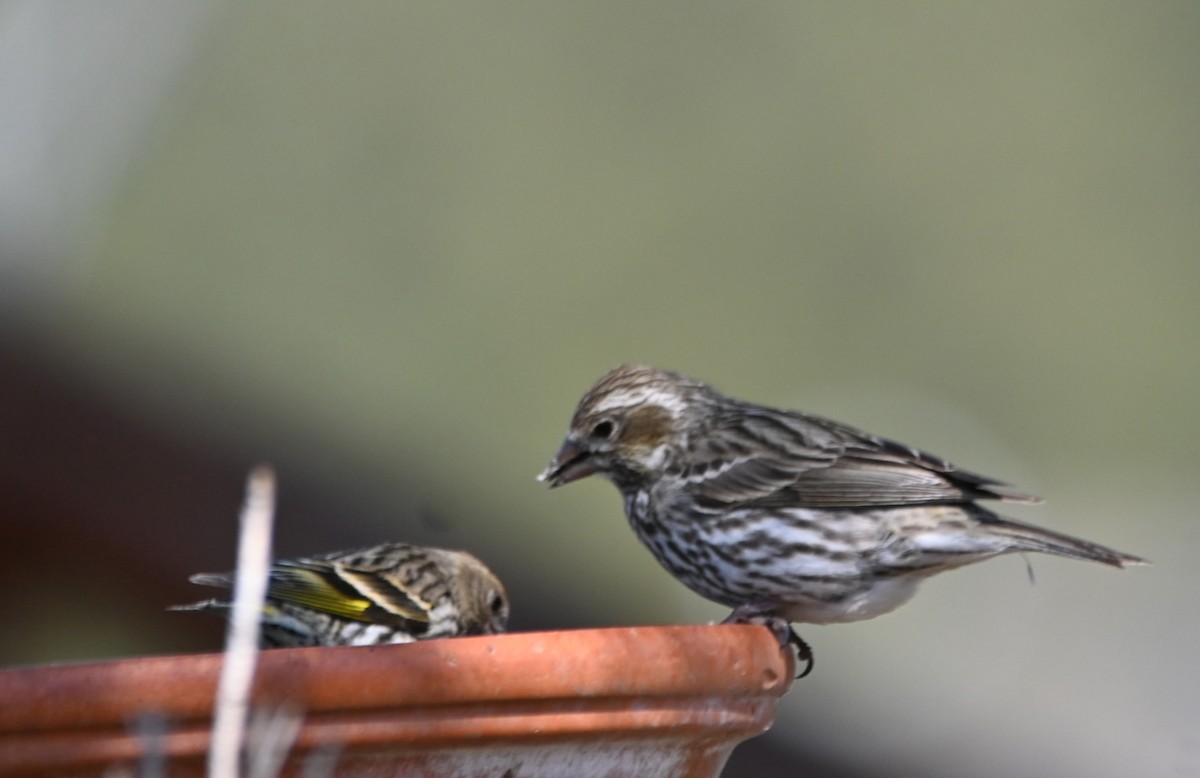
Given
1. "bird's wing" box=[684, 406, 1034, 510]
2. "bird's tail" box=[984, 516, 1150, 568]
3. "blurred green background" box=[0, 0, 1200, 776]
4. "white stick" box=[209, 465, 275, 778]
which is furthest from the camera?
"blurred green background" box=[0, 0, 1200, 776]

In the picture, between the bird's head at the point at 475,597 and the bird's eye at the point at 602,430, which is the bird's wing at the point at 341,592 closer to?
the bird's head at the point at 475,597

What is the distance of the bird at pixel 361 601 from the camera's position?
430cm

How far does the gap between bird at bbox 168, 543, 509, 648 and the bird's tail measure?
1493 millimetres

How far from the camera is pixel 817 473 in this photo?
16.4ft

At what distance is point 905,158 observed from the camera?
13992mm

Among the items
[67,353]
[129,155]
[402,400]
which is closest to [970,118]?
[402,400]

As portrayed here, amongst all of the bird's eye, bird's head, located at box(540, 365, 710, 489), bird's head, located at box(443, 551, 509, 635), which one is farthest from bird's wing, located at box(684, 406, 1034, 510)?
bird's head, located at box(443, 551, 509, 635)

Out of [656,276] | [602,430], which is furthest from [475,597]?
[656,276]

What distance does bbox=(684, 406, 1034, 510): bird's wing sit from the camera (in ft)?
15.8

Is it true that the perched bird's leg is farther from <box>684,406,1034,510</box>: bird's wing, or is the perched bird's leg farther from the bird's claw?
<box>684,406,1034,510</box>: bird's wing

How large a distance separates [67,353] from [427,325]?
19.4ft

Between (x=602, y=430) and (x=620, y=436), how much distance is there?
6 cm

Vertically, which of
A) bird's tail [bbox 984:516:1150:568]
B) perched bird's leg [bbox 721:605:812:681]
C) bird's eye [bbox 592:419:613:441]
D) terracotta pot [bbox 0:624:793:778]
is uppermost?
bird's tail [bbox 984:516:1150:568]

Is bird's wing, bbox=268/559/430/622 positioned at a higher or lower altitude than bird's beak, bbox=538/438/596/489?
lower
